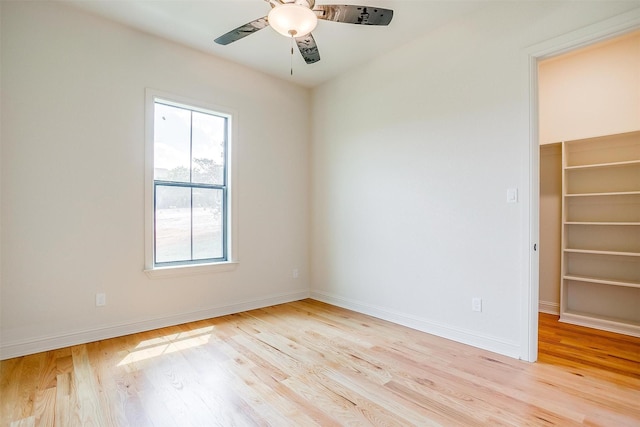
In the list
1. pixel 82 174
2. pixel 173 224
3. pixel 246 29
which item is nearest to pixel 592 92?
pixel 246 29

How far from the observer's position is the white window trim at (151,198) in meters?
3.13

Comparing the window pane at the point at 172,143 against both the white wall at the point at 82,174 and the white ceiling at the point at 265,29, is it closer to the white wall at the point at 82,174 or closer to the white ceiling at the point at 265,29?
the white wall at the point at 82,174

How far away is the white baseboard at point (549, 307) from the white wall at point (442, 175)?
5.25 feet

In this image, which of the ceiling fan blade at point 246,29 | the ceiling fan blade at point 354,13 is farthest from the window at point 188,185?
the ceiling fan blade at point 354,13

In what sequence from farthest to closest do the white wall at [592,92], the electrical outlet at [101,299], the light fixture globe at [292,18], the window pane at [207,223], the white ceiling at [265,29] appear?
the window pane at [207,223] < the white wall at [592,92] < the electrical outlet at [101,299] < the white ceiling at [265,29] < the light fixture globe at [292,18]

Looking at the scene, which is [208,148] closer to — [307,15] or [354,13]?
[307,15]

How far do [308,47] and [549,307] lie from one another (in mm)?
3861

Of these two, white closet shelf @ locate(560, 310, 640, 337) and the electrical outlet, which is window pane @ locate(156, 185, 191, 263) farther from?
white closet shelf @ locate(560, 310, 640, 337)

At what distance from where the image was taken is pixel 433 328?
3039 mm

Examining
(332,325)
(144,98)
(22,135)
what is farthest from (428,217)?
(22,135)

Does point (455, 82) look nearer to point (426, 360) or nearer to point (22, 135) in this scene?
point (426, 360)

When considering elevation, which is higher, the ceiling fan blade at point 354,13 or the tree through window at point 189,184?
the ceiling fan blade at point 354,13

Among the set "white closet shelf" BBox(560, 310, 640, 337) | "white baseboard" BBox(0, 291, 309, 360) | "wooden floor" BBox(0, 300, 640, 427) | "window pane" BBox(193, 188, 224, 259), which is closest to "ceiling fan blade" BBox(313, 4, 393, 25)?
"window pane" BBox(193, 188, 224, 259)

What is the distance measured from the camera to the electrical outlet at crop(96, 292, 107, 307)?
2.87m
